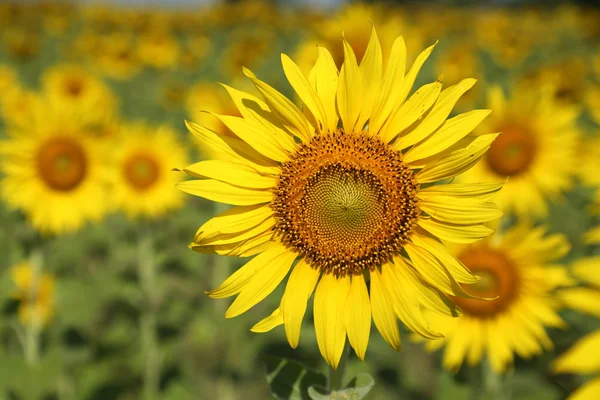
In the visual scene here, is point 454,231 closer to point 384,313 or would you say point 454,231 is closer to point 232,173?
point 384,313

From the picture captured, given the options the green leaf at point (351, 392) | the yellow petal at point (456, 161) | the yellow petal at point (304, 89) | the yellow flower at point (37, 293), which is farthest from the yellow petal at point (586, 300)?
the yellow flower at point (37, 293)

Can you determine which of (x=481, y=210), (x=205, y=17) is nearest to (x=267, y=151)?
(x=481, y=210)

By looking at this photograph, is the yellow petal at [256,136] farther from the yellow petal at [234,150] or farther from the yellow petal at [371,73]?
the yellow petal at [371,73]

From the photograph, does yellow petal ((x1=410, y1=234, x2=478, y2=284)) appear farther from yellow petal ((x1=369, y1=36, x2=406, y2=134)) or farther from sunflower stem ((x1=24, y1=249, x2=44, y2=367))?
sunflower stem ((x1=24, y1=249, x2=44, y2=367))

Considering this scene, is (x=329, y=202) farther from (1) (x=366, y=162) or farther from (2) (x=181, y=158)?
(2) (x=181, y=158)

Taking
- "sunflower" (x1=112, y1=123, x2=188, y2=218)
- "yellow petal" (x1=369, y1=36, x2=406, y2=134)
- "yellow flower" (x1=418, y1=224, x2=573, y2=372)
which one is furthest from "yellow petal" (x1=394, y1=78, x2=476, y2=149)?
"sunflower" (x1=112, y1=123, x2=188, y2=218)

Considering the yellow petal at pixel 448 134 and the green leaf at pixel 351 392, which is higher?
the yellow petal at pixel 448 134
